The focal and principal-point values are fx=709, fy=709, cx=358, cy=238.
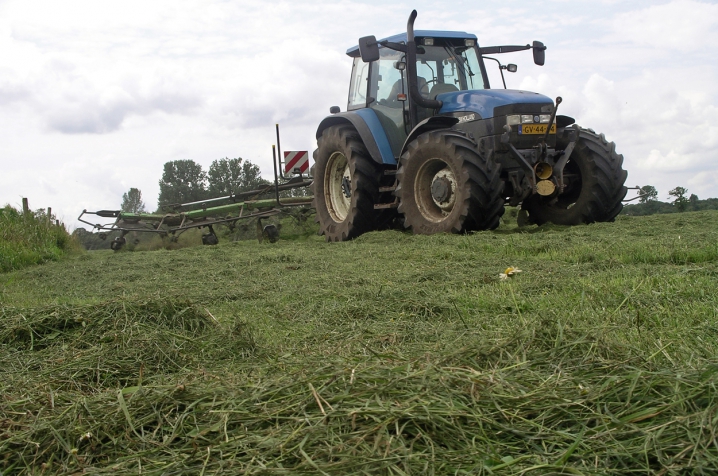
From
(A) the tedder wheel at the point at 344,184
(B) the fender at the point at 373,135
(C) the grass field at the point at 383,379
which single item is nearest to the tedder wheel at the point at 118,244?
(A) the tedder wheel at the point at 344,184

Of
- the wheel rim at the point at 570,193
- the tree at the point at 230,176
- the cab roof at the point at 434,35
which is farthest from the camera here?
the tree at the point at 230,176

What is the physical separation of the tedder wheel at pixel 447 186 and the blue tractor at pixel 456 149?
1 centimetres

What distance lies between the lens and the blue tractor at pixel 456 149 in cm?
767

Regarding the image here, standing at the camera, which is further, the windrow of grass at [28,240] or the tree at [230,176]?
the tree at [230,176]

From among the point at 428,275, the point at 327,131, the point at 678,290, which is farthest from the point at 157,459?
the point at 327,131

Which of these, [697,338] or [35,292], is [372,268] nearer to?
[35,292]

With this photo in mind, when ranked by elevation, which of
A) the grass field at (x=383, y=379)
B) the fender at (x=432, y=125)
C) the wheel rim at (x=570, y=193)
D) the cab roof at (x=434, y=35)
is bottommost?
the grass field at (x=383, y=379)

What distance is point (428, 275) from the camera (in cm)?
471

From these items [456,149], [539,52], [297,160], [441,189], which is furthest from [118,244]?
[539,52]

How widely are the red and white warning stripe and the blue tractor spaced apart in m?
3.85

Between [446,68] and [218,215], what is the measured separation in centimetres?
531

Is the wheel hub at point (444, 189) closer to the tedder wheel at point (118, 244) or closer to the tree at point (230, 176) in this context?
the tedder wheel at point (118, 244)

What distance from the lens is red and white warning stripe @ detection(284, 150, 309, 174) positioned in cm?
1371

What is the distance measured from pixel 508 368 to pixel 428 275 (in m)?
2.67
